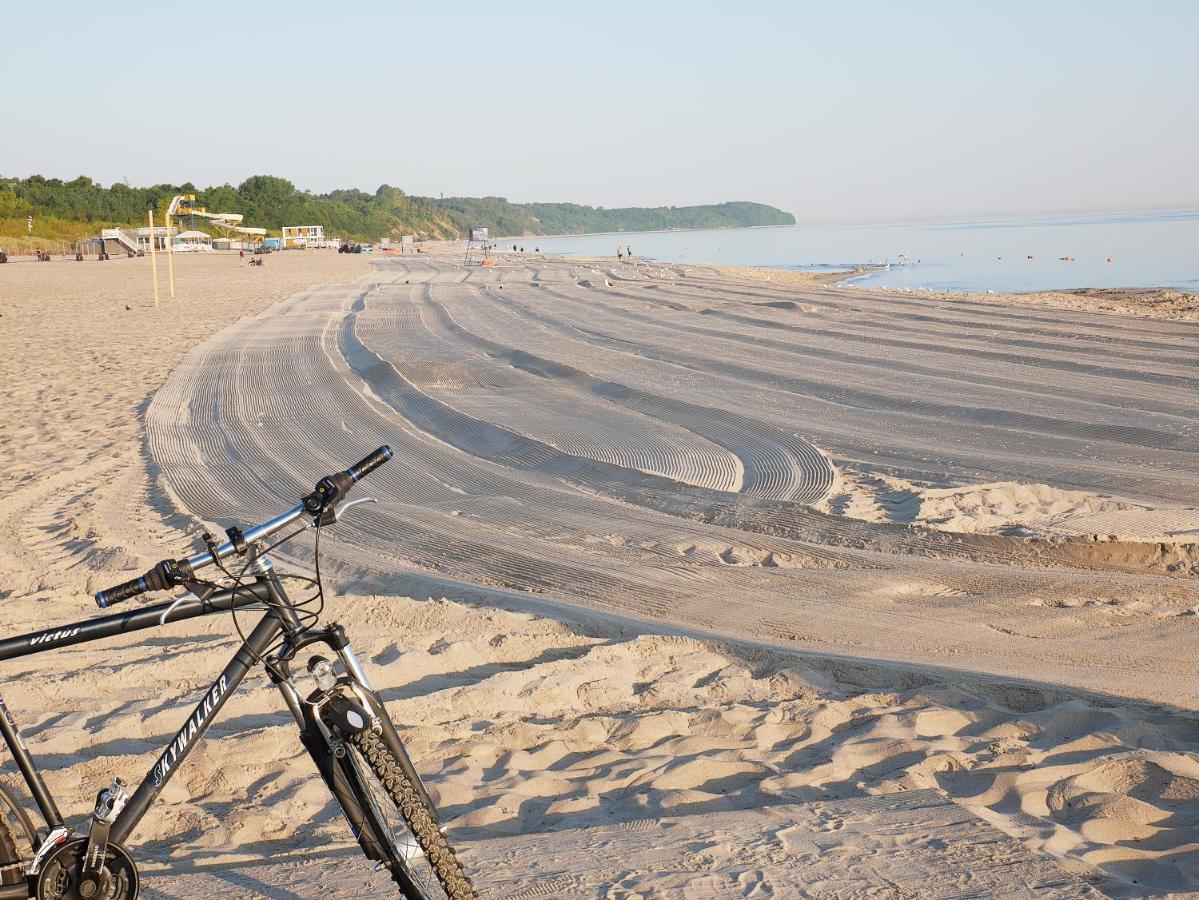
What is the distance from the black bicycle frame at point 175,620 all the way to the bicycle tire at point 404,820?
1.16ft

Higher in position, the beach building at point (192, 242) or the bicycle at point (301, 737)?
the beach building at point (192, 242)

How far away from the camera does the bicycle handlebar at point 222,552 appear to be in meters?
2.83

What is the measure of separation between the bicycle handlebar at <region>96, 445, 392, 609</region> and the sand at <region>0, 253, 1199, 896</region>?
141 cm

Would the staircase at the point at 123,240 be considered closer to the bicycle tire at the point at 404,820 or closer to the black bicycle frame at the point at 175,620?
the black bicycle frame at the point at 175,620

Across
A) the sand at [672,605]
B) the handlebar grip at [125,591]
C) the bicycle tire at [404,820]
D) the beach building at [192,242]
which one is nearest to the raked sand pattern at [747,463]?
the sand at [672,605]

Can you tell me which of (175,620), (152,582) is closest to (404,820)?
(175,620)

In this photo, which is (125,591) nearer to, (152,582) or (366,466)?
(152,582)

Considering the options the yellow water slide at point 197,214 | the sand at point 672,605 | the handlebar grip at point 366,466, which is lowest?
the sand at point 672,605

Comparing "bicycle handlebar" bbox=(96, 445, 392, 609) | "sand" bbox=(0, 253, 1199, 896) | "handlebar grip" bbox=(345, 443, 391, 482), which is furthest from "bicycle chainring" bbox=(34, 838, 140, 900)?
"handlebar grip" bbox=(345, 443, 391, 482)

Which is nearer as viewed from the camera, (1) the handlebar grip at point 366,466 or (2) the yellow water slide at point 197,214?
(1) the handlebar grip at point 366,466

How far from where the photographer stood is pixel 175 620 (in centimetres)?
294

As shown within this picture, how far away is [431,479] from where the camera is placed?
32.9ft

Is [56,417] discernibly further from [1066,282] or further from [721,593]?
[1066,282]

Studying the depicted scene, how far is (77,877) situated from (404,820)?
2.84ft
